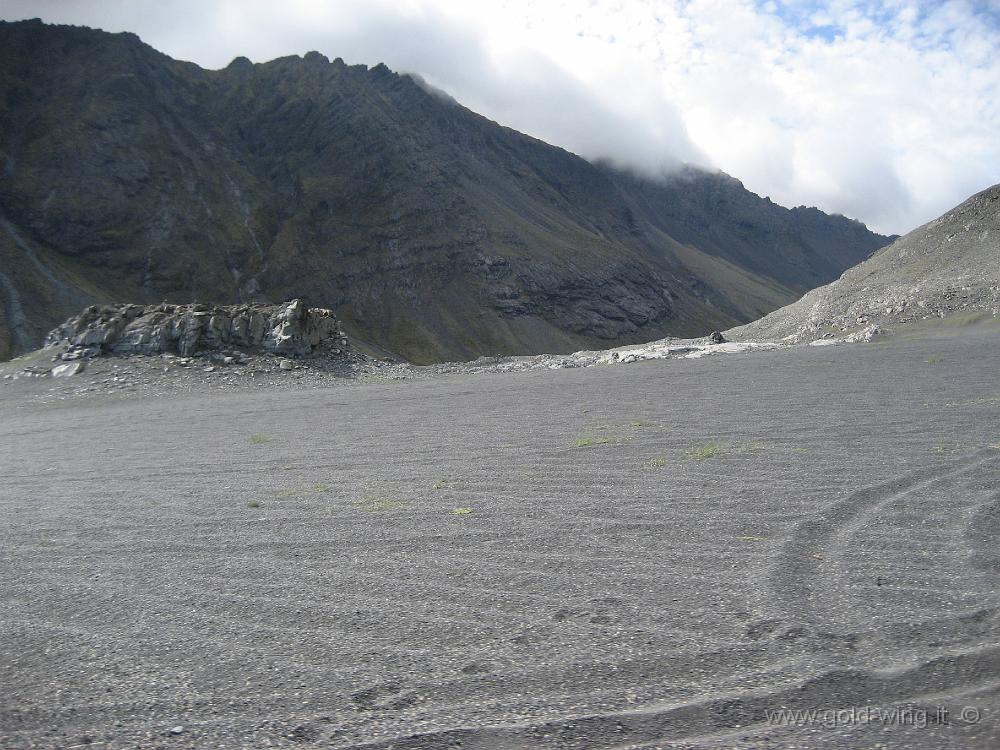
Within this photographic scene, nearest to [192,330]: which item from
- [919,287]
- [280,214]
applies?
[919,287]

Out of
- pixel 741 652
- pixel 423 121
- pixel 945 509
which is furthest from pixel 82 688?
pixel 423 121

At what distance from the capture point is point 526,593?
5543mm

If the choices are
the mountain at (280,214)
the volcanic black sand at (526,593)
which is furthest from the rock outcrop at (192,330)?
the mountain at (280,214)

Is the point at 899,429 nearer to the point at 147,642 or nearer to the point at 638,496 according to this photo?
the point at 638,496

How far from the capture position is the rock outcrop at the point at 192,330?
28500mm

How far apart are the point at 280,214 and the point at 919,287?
83257 mm

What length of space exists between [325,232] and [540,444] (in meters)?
91.8

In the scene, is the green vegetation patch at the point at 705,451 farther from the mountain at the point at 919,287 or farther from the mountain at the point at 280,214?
the mountain at the point at 280,214

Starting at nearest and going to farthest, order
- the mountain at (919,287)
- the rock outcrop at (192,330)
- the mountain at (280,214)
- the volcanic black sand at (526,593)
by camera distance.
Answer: the volcanic black sand at (526,593) < the rock outcrop at (192,330) < the mountain at (919,287) < the mountain at (280,214)

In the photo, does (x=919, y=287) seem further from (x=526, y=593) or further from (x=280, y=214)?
(x=280, y=214)

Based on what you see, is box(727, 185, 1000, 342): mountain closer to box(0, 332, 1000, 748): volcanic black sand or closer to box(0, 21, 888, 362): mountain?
box(0, 332, 1000, 748): volcanic black sand

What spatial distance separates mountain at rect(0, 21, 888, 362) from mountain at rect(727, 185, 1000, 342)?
45.5 m

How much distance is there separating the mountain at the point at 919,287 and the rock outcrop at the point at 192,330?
25344 millimetres

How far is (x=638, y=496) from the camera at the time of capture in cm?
824
